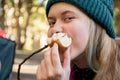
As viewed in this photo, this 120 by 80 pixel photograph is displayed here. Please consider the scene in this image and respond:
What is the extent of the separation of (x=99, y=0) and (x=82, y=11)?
16 centimetres

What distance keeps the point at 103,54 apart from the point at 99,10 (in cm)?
29

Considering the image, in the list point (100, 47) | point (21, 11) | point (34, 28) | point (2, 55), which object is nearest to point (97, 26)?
point (100, 47)

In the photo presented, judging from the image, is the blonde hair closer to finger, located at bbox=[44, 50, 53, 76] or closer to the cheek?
the cheek

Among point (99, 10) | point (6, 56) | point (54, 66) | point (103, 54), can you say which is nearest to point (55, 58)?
point (54, 66)

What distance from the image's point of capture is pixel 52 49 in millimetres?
1729

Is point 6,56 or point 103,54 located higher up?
point 103,54

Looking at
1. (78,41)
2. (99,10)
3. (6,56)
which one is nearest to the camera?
(78,41)

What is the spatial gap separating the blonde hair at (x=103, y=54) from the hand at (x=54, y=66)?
0.66ft

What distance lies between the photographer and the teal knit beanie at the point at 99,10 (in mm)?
1915

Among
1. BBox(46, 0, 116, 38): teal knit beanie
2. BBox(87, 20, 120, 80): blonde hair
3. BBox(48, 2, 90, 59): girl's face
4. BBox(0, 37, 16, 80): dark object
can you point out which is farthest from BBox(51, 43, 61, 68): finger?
BBox(0, 37, 16, 80): dark object

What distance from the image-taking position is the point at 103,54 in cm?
187

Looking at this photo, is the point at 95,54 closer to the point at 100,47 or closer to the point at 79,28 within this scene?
the point at 100,47

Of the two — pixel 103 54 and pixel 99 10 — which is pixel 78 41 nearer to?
pixel 103 54

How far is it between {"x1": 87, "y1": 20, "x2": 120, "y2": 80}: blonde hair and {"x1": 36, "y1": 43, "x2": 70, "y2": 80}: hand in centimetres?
20
